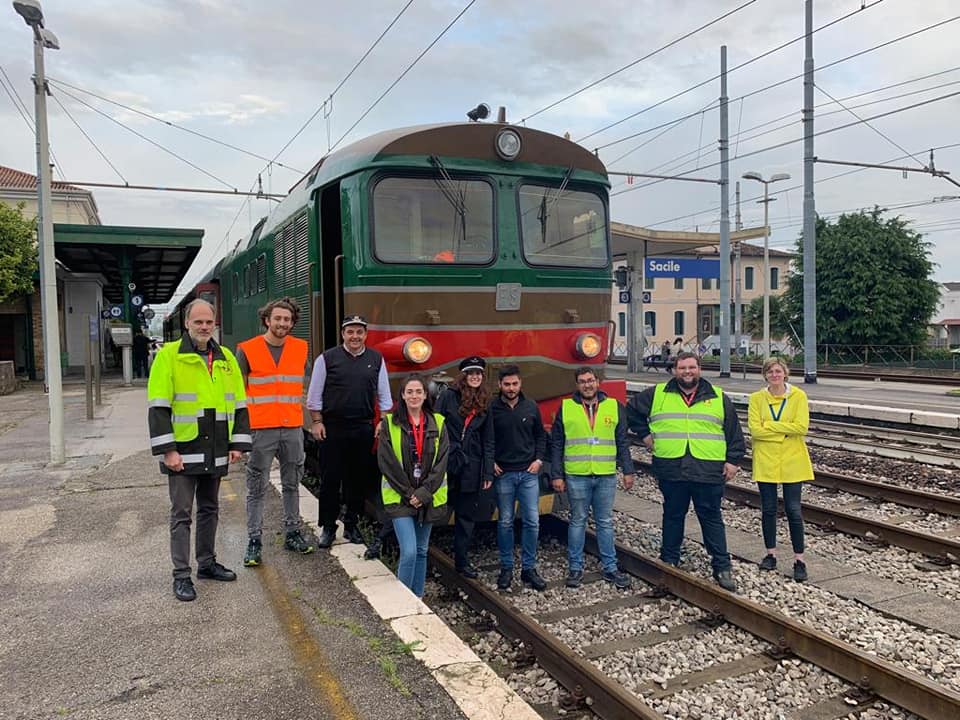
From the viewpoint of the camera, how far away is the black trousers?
5.78 meters

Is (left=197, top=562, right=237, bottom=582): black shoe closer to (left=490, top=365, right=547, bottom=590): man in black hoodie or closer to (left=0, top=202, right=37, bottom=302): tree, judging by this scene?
(left=490, top=365, right=547, bottom=590): man in black hoodie

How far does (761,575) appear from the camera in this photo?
19.9 ft

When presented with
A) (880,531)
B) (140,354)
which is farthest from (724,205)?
(140,354)

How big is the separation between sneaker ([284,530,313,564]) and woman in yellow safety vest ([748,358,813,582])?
350 cm

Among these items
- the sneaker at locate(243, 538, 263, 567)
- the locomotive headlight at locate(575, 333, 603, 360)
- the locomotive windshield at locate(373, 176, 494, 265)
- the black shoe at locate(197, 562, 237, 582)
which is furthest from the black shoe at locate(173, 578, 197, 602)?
the locomotive headlight at locate(575, 333, 603, 360)

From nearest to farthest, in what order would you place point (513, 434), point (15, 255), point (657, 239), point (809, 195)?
point (513, 434)
point (809, 195)
point (15, 255)
point (657, 239)

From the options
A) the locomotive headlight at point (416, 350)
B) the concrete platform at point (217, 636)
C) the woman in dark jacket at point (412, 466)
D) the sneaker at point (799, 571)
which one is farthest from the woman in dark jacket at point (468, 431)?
the sneaker at point (799, 571)

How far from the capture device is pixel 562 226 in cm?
705

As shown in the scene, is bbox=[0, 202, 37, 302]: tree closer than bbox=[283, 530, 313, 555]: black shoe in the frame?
No

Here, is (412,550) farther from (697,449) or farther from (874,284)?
(874,284)

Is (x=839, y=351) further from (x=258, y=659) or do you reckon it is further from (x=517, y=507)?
(x=258, y=659)

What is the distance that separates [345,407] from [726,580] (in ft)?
10.2

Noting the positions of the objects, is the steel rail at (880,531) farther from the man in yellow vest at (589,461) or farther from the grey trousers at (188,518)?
the grey trousers at (188,518)

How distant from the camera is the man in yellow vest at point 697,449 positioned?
5.82 metres
